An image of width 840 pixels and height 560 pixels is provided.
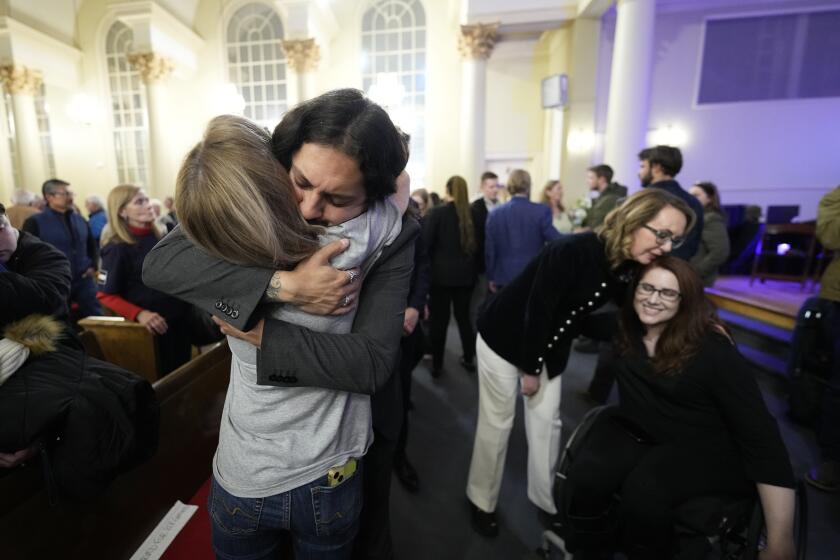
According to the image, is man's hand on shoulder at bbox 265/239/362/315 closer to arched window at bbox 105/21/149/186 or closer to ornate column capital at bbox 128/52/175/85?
ornate column capital at bbox 128/52/175/85

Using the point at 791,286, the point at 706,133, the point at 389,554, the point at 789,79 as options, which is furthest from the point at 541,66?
the point at 389,554

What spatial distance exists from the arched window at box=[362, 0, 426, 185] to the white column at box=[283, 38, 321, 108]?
1.50 meters

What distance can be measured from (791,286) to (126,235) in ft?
27.0

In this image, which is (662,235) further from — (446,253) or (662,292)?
(446,253)

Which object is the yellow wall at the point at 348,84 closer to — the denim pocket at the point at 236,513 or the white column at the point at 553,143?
the white column at the point at 553,143

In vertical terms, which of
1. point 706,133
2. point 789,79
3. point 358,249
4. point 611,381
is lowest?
point 611,381

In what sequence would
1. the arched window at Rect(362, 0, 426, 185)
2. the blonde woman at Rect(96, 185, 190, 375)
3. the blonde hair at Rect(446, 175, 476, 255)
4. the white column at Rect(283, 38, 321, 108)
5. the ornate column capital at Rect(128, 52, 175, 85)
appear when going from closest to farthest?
1. the blonde woman at Rect(96, 185, 190, 375)
2. the blonde hair at Rect(446, 175, 476, 255)
3. the ornate column capital at Rect(128, 52, 175, 85)
4. the white column at Rect(283, 38, 321, 108)
5. the arched window at Rect(362, 0, 426, 185)

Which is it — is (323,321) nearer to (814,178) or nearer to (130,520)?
(130,520)

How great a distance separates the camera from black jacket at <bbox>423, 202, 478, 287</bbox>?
11.8 feet

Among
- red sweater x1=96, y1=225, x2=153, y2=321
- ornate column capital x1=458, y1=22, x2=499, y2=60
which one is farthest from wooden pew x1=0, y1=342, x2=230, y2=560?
ornate column capital x1=458, y1=22, x2=499, y2=60

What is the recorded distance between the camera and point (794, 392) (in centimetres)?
293

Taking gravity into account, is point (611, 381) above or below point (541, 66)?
below

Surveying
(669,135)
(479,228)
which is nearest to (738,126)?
(669,135)

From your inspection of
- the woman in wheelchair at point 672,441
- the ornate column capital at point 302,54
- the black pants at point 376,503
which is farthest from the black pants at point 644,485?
the ornate column capital at point 302,54
